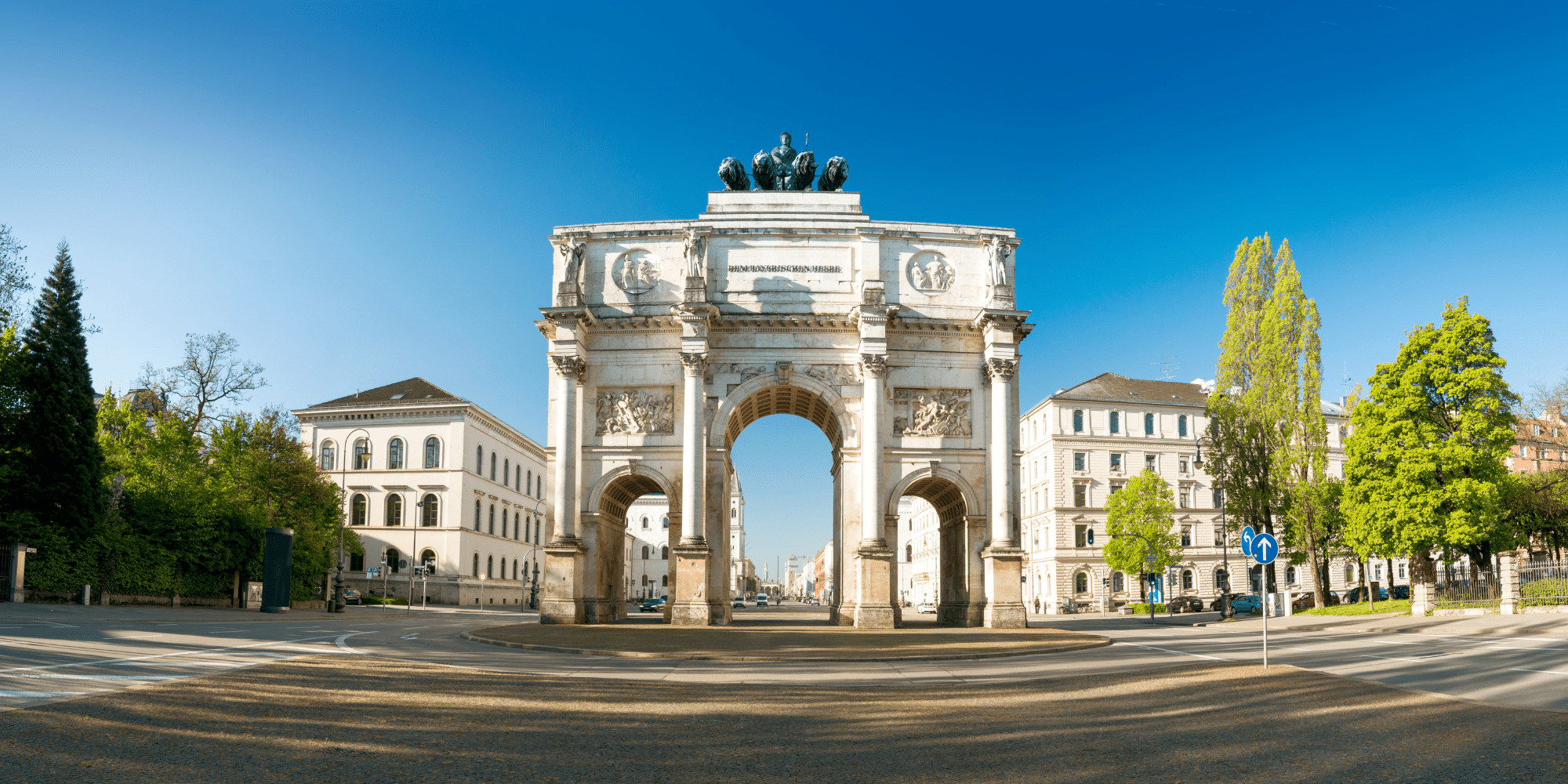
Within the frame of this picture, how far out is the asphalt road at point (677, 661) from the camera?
12836 millimetres

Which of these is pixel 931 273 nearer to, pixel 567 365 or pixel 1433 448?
pixel 567 365

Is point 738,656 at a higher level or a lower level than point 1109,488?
lower

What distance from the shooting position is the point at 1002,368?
34.9 metres

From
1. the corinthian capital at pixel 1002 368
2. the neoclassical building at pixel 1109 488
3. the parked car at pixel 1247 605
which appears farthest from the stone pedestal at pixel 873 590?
the neoclassical building at pixel 1109 488

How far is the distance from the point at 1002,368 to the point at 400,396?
5507 cm

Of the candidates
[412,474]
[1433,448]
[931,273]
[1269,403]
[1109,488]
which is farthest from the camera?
[1109,488]

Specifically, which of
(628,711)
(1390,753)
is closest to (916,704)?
(628,711)

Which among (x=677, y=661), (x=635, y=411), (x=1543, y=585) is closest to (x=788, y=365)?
(x=635, y=411)

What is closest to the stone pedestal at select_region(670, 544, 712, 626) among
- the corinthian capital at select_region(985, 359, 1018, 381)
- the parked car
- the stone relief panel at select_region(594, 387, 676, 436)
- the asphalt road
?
the stone relief panel at select_region(594, 387, 676, 436)

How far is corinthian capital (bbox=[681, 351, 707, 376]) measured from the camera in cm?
3397

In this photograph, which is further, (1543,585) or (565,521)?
(1543,585)

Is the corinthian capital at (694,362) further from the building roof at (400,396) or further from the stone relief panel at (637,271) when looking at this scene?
the building roof at (400,396)

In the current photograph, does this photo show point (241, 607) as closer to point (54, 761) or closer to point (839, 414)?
point (839, 414)

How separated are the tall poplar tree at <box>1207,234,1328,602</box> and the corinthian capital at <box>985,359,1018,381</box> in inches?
622
